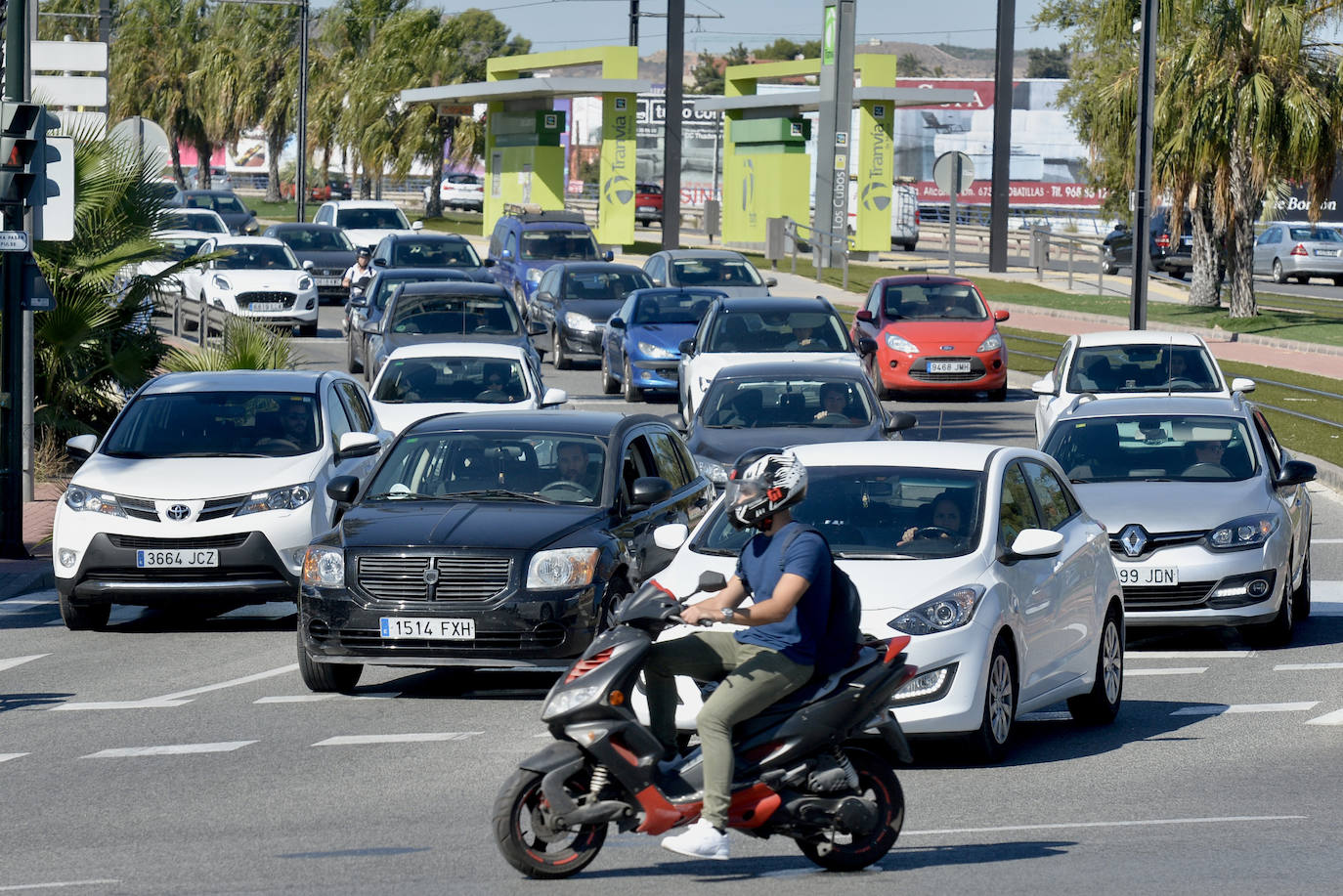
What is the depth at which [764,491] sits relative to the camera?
6938mm

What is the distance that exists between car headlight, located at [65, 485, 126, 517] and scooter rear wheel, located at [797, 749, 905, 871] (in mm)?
7164

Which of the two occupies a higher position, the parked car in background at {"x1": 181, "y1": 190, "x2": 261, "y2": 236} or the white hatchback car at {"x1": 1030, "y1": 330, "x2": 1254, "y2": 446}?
the parked car in background at {"x1": 181, "y1": 190, "x2": 261, "y2": 236}

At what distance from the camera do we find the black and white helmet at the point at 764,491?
6.94 meters

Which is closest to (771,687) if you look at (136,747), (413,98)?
(136,747)

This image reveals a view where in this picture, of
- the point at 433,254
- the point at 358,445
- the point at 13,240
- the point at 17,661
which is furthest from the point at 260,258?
the point at 17,661

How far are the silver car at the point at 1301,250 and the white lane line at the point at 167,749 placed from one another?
4998cm

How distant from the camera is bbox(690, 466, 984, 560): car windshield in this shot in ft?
31.3

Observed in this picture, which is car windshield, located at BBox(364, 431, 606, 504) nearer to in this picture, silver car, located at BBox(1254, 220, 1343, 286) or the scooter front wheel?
the scooter front wheel

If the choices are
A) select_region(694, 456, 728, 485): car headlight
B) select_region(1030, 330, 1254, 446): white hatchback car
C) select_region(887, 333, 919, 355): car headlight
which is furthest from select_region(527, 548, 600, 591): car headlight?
select_region(887, 333, 919, 355): car headlight

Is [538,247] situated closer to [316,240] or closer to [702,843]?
[316,240]

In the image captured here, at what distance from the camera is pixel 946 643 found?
882 centimetres

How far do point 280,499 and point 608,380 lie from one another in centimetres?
1589

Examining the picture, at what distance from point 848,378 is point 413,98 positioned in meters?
51.3

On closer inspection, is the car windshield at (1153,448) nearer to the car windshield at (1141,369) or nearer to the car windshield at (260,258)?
the car windshield at (1141,369)
